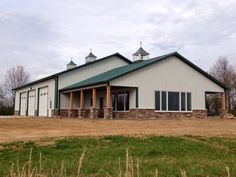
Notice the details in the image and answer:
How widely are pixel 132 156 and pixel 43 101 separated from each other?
94.9 ft

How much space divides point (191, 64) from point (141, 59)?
6662 millimetres

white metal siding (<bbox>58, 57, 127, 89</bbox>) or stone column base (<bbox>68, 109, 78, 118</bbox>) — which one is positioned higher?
white metal siding (<bbox>58, 57, 127, 89</bbox>)

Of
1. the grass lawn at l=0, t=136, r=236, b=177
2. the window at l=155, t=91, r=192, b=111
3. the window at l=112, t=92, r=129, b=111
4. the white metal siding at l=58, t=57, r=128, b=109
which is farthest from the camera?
the white metal siding at l=58, t=57, r=128, b=109

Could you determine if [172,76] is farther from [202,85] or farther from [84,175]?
[84,175]

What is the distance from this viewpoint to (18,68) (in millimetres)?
79562

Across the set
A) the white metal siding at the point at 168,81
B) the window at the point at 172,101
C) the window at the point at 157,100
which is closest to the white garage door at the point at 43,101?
the white metal siding at the point at 168,81

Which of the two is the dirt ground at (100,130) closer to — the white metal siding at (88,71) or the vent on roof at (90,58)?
the white metal siding at (88,71)

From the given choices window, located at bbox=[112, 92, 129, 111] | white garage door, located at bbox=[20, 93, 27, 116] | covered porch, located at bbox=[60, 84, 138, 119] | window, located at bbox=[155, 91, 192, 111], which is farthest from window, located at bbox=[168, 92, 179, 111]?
white garage door, located at bbox=[20, 93, 27, 116]

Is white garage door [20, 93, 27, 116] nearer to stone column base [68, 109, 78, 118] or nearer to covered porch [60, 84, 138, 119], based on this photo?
covered porch [60, 84, 138, 119]

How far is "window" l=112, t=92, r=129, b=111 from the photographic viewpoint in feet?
99.9

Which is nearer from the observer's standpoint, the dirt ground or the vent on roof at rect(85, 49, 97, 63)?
the dirt ground

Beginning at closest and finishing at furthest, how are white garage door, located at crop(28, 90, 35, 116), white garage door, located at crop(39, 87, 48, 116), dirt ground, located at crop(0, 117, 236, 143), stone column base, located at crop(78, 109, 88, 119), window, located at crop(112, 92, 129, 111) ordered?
1. dirt ground, located at crop(0, 117, 236, 143)
2. window, located at crop(112, 92, 129, 111)
3. stone column base, located at crop(78, 109, 88, 119)
4. white garage door, located at crop(39, 87, 48, 116)
5. white garage door, located at crop(28, 90, 35, 116)

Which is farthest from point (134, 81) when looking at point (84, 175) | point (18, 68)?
point (18, 68)

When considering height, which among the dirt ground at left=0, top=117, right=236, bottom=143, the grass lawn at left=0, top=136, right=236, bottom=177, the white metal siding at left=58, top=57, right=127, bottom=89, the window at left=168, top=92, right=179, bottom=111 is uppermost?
the white metal siding at left=58, top=57, right=127, bottom=89
